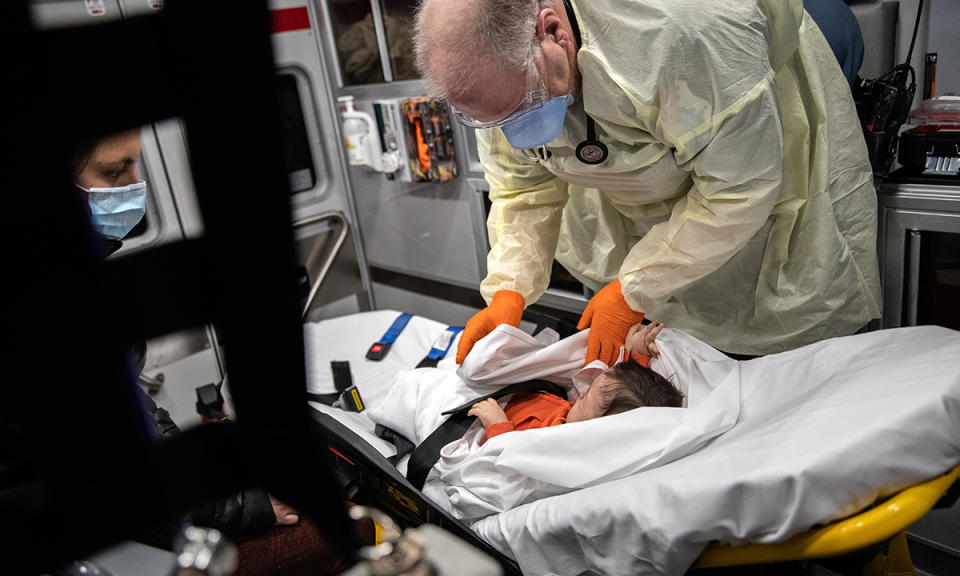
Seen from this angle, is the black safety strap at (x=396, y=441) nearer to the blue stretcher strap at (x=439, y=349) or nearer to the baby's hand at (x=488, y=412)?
the baby's hand at (x=488, y=412)

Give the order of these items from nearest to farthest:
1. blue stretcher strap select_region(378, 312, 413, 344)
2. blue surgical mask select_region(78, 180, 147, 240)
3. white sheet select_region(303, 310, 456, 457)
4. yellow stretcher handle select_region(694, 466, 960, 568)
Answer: blue surgical mask select_region(78, 180, 147, 240), yellow stretcher handle select_region(694, 466, 960, 568), white sheet select_region(303, 310, 456, 457), blue stretcher strap select_region(378, 312, 413, 344)

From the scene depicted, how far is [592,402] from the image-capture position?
1.92 metres

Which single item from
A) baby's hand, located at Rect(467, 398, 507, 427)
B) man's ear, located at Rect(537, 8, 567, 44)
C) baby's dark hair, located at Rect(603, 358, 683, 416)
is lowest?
baby's hand, located at Rect(467, 398, 507, 427)

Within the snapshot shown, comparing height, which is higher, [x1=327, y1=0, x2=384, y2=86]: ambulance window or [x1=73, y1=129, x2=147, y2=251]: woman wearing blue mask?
[x1=327, y1=0, x2=384, y2=86]: ambulance window

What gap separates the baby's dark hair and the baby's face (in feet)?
0.06

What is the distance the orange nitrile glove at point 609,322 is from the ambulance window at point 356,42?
203cm

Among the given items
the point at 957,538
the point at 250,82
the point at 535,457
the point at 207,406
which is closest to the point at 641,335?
the point at 535,457

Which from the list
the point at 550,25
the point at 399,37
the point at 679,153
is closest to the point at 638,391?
the point at 679,153

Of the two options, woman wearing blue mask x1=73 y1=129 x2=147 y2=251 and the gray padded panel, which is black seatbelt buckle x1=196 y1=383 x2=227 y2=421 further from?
the gray padded panel

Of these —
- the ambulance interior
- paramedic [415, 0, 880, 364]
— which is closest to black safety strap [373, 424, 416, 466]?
the ambulance interior

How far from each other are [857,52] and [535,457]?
5.07 ft

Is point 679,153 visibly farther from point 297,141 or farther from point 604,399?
point 297,141

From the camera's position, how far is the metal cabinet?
6.41 feet

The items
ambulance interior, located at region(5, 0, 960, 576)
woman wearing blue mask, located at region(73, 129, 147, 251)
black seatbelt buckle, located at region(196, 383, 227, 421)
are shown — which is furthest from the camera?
black seatbelt buckle, located at region(196, 383, 227, 421)
